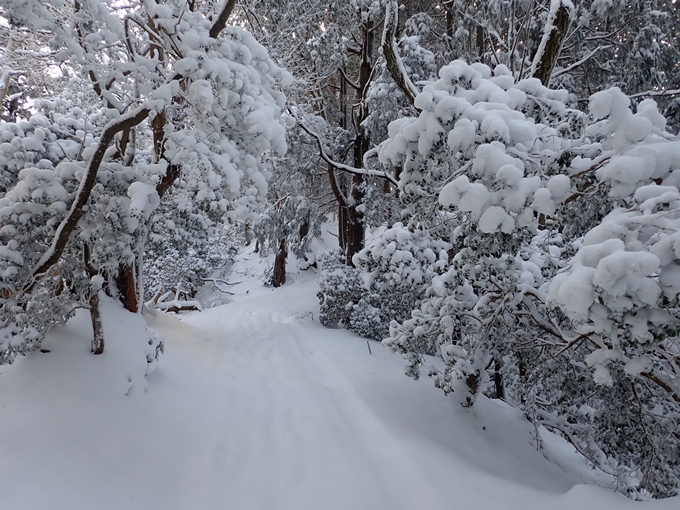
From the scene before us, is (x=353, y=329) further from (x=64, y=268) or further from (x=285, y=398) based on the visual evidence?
(x=64, y=268)

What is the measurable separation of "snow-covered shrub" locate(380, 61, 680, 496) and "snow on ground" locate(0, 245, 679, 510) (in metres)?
0.64

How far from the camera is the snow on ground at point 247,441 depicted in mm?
2756

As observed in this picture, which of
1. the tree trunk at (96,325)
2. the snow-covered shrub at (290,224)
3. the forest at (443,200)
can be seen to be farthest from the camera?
the snow-covered shrub at (290,224)

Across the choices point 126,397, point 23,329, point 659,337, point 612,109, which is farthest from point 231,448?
point 612,109

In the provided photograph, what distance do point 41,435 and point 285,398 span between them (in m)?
2.52

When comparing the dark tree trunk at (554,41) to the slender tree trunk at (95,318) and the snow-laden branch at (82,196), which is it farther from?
the slender tree trunk at (95,318)

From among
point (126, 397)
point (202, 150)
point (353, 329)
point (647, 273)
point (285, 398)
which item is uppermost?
point (202, 150)

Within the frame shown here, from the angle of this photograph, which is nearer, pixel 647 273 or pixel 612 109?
pixel 647 273

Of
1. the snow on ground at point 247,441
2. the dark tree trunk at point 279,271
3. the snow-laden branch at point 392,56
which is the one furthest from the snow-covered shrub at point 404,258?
the dark tree trunk at point 279,271

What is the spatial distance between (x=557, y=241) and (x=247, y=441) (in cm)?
399

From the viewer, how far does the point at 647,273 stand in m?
1.42

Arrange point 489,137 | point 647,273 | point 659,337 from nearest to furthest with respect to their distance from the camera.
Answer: point 647,273 → point 659,337 → point 489,137

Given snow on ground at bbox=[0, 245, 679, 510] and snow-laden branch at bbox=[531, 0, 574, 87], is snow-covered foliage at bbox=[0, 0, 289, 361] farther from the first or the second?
snow-laden branch at bbox=[531, 0, 574, 87]

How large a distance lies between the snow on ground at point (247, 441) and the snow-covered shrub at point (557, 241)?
64 centimetres
